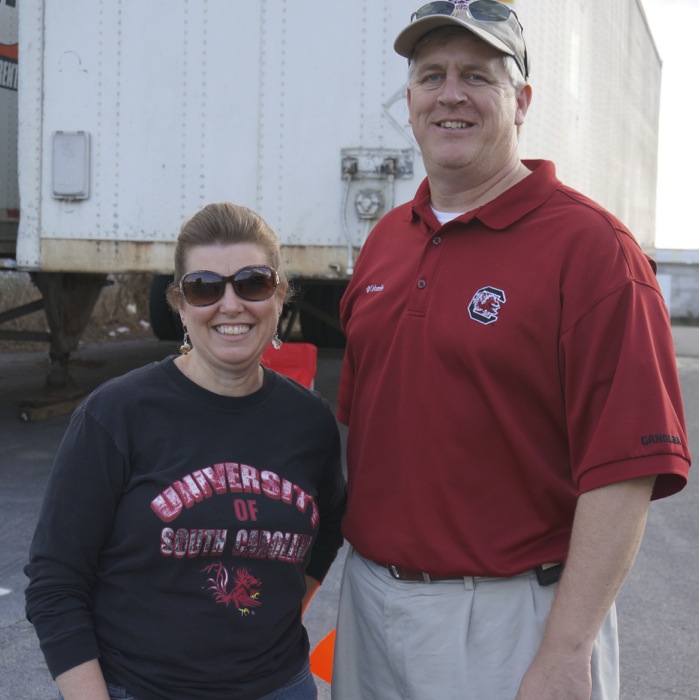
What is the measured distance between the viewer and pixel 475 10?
6.72ft

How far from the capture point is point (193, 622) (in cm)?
189

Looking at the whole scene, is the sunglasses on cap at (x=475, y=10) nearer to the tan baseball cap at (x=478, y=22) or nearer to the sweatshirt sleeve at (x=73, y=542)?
the tan baseball cap at (x=478, y=22)

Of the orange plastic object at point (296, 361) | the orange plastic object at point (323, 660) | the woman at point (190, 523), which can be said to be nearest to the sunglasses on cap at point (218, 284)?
the woman at point (190, 523)

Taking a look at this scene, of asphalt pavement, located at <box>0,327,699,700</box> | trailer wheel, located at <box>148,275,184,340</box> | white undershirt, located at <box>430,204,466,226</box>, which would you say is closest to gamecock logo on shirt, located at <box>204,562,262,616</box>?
white undershirt, located at <box>430,204,466,226</box>

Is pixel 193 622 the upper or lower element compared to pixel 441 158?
lower

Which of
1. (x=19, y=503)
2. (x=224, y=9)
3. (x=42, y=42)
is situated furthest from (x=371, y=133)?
(x=19, y=503)

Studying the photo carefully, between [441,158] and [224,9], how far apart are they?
13.9 feet

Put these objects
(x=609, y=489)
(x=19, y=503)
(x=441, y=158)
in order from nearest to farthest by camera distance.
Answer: (x=609, y=489), (x=441, y=158), (x=19, y=503)

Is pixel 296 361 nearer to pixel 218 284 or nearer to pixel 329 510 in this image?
pixel 329 510

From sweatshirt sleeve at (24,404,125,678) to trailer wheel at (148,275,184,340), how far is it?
35.0ft

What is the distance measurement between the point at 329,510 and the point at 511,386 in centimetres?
59

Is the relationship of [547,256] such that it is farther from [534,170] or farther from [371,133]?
[371,133]

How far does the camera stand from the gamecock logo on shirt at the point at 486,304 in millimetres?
1877

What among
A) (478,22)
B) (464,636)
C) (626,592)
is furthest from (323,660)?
(626,592)
